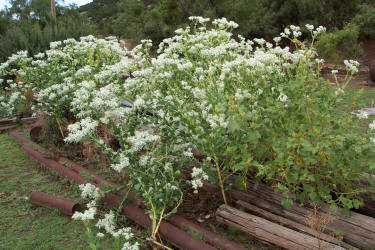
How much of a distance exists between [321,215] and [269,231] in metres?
0.43

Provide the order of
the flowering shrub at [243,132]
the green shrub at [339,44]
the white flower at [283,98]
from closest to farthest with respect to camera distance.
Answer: the flowering shrub at [243,132]
the white flower at [283,98]
the green shrub at [339,44]

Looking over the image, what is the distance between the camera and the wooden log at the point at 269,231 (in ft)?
9.01

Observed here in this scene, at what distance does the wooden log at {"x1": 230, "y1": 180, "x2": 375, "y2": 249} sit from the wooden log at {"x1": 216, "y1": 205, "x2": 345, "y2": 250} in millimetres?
203

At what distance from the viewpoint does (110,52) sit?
19.0 feet

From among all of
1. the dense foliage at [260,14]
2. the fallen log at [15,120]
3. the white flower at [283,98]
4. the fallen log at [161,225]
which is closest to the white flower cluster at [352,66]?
the white flower at [283,98]

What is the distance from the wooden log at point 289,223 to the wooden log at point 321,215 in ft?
0.18

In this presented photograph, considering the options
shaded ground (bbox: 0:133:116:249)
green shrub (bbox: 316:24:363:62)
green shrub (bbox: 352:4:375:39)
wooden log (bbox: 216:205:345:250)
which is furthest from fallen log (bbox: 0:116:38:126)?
green shrub (bbox: 352:4:375:39)

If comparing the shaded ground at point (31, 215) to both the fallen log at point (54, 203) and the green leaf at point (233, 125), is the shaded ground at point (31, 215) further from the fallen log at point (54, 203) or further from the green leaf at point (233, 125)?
the green leaf at point (233, 125)

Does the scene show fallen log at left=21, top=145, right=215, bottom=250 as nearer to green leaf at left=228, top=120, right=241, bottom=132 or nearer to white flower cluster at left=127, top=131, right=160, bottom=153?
white flower cluster at left=127, top=131, right=160, bottom=153

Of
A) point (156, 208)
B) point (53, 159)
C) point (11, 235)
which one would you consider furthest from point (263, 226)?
point (53, 159)

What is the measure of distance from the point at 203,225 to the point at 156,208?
0.49 metres

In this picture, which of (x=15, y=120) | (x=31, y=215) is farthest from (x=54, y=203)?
(x=15, y=120)

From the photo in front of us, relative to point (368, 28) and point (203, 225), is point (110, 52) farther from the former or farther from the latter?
point (368, 28)

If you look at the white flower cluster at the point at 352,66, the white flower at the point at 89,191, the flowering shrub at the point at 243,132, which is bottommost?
the white flower at the point at 89,191
